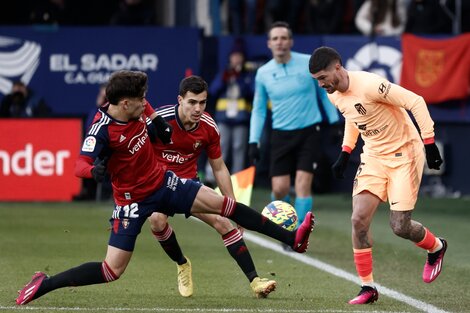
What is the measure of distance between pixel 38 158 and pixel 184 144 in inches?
359

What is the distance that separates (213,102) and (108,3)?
4.96m

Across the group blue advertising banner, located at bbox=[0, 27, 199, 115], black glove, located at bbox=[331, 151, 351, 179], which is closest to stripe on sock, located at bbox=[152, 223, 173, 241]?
black glove, located at bbox=[331, 151, 351, 179]

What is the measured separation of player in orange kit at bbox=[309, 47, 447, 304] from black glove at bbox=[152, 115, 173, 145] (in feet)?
4.08

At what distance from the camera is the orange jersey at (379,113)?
10.0 metres

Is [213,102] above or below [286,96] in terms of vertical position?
below

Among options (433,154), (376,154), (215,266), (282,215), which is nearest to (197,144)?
(282,215)

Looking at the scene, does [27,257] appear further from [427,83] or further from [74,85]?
[427,83]

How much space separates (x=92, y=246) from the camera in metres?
14.2

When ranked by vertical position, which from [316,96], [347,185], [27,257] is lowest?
[347,185]

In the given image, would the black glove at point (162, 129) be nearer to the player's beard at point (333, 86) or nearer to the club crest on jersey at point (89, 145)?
the club crest on jersey at point (89, 145)

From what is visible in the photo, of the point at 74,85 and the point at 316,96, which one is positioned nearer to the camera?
the point at 316,96

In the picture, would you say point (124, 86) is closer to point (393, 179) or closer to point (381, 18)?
point (393, 179)

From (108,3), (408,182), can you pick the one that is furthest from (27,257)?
(108,3)

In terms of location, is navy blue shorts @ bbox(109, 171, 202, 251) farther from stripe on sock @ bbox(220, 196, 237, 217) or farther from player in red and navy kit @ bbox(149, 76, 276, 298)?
player in red and navy kit @ bbox(149, 76, 276, 298)
